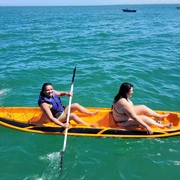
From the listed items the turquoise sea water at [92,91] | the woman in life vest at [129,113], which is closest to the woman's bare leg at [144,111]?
the woman in life vest at [129,113]

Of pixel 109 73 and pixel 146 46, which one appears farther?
pixel 146 46

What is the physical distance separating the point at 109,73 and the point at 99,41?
33.0ft

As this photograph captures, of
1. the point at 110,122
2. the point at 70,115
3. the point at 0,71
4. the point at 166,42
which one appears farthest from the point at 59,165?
the point at 166,42

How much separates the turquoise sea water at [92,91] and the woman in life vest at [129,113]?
1.97ft

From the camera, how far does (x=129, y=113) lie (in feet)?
24.6

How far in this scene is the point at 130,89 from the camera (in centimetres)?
721

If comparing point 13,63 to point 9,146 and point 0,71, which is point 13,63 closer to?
point 0,71

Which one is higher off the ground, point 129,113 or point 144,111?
point 129,113

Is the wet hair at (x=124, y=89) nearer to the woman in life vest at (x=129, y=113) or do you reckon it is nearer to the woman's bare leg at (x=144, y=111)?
the woman in life vest at (x=129, y=113)

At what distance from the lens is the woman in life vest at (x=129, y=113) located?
24.1ft

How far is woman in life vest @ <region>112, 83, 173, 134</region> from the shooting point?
7.33 meters

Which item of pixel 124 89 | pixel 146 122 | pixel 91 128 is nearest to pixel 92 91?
pixel 91 128

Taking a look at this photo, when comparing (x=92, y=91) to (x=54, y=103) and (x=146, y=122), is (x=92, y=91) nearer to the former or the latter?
(x=54, y=103)

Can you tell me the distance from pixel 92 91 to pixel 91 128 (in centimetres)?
434
